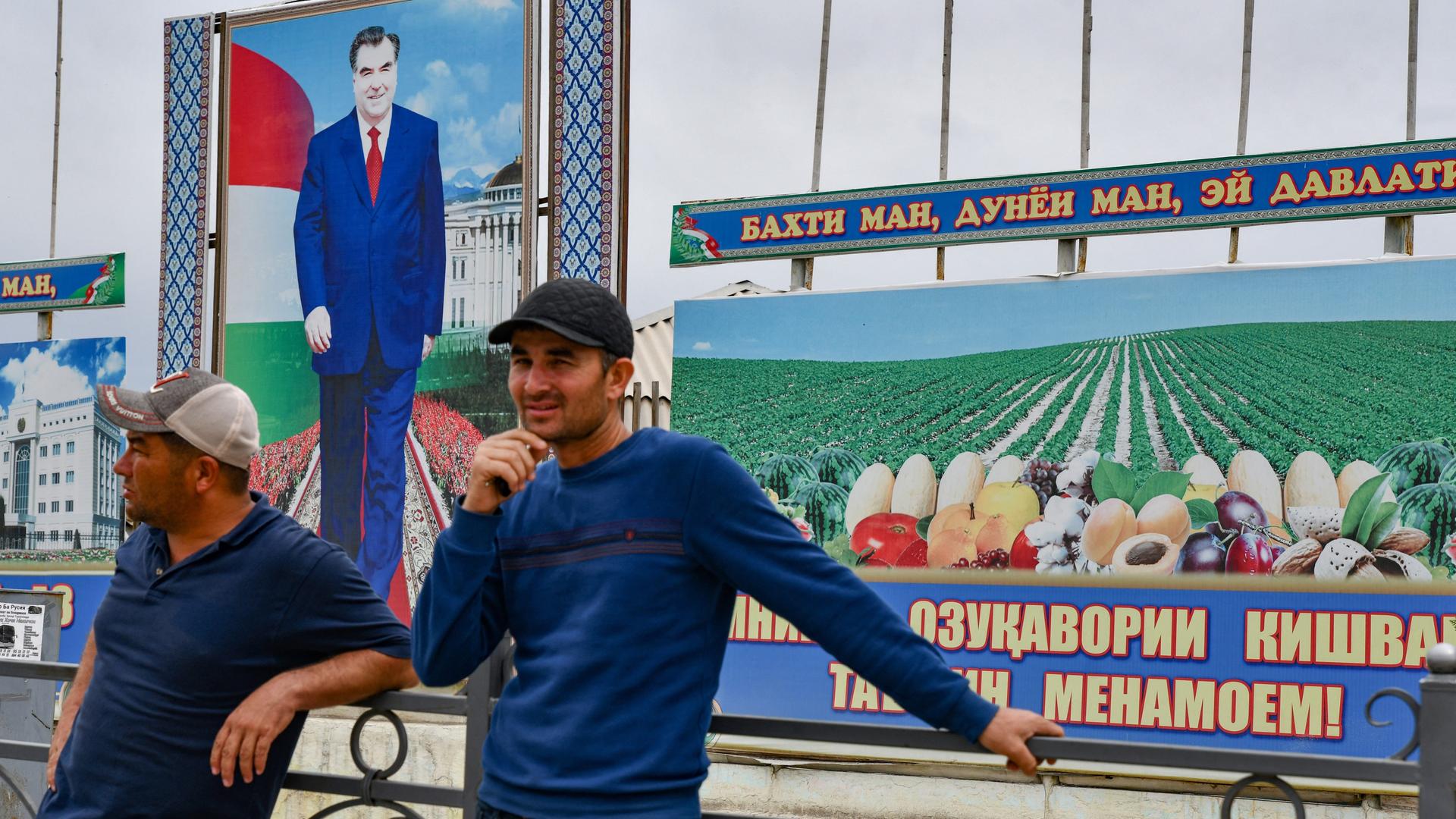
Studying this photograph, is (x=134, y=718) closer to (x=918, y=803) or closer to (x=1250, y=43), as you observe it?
(x=918, y=803)

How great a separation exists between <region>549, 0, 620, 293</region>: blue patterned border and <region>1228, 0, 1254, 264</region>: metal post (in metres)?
3.96

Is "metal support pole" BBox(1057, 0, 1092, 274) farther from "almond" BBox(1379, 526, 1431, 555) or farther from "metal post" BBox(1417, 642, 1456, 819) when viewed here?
"metal post" BBox(1417, 642, 1456, 819)

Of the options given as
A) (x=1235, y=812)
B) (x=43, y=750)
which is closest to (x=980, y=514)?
(x=1235, y=812)

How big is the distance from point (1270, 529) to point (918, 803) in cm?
258

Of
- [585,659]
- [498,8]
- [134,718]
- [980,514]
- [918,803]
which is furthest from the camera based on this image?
[498,8]

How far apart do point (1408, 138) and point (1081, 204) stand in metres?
1.88

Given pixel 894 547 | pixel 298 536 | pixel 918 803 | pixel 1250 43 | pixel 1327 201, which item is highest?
pixel 1250 43

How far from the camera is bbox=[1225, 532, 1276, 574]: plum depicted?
7.46 metres

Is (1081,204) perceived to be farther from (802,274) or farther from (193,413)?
(193,413)

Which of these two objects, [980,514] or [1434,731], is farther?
[980,514]

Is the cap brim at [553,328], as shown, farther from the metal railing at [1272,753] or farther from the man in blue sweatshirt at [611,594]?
the metal railing at [1272,753]

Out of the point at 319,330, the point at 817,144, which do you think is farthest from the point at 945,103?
the point at 319,330

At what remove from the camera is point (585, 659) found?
5.98 ft

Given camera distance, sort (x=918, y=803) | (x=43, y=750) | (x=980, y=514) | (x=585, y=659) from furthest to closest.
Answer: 1. (x=980, y=514)
2. (x=918, y=803)
3. (x=43, y=750)
4. (x=585, y=659)
